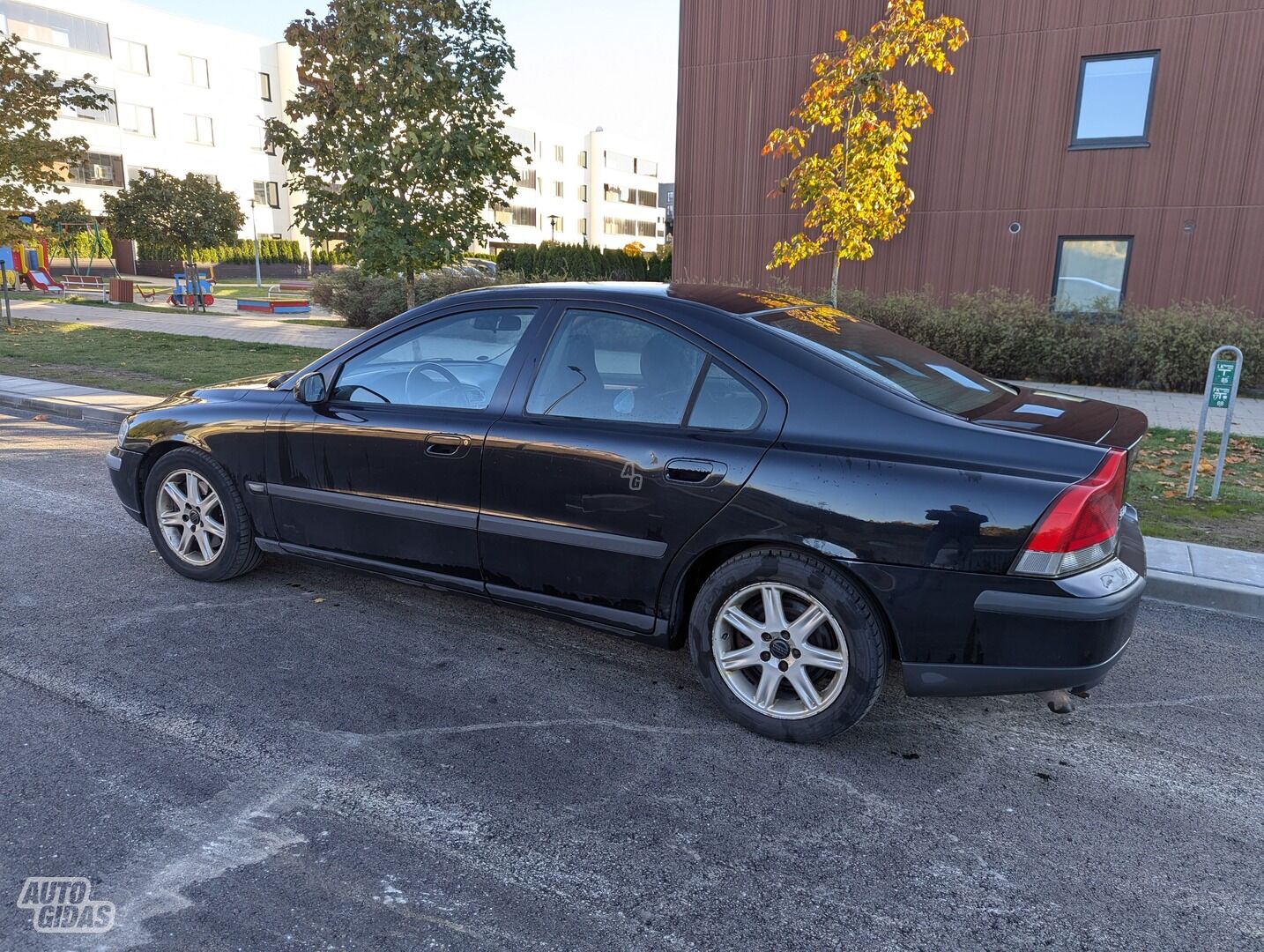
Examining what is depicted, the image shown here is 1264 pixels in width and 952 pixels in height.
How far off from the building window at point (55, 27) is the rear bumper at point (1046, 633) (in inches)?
2064

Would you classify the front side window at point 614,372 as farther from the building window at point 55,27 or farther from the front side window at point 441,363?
the building window at point 55,27

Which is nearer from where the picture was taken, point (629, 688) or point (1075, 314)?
point (629, 688)

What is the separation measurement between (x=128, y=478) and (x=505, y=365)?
2.54 metres

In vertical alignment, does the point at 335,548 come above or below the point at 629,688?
above

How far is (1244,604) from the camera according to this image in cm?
474

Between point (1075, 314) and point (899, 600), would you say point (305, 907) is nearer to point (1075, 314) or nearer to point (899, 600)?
point (899, 600)

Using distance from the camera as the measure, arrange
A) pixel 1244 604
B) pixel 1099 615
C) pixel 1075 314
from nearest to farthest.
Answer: pixel 1099 615, pixel 1244 604, pixel 1075 314

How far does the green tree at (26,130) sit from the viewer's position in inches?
671

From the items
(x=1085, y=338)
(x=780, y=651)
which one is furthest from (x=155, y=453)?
(x=1085, y=338)

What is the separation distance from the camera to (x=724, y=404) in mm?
3367

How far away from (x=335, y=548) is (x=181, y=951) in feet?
7.40

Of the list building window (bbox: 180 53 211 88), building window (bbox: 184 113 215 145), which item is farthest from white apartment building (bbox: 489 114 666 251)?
building window (bbox: 180 53 211 88)

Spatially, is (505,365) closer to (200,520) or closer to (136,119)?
(200,520)

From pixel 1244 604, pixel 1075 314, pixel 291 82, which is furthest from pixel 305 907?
pixel 291 82
